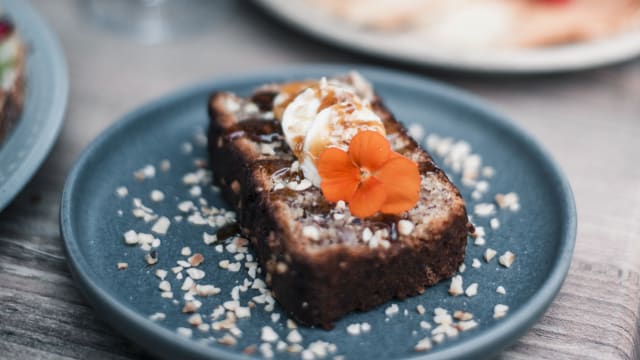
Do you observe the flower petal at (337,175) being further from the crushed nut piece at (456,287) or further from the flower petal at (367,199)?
the crushed nut piece at (456,287)

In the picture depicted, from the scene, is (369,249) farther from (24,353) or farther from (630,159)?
(630,159)

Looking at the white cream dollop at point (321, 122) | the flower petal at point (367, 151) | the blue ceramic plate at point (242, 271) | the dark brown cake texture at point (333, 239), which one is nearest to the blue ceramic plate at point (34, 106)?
the blue ceramic plate at point (242, 271)

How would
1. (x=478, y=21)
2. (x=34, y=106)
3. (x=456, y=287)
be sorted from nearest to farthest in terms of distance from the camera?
(x=456, y=287) → (x=34, y=106) → (x=478, y=21)

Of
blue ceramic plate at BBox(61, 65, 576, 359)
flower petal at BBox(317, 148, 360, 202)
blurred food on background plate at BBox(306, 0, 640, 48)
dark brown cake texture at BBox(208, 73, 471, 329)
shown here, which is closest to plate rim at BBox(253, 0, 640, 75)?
blurred food on background plate at BBox(306, 0, 640, 48)

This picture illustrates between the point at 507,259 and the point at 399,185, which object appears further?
the point at 507,259

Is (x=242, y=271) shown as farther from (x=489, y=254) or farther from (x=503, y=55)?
(x=503, y=55)

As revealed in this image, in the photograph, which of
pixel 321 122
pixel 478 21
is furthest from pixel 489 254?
pixel 478 21

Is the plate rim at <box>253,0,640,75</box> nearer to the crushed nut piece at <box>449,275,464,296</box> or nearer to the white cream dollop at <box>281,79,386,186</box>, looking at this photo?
the white cream dollop at <box>281,79,386,186</box>
